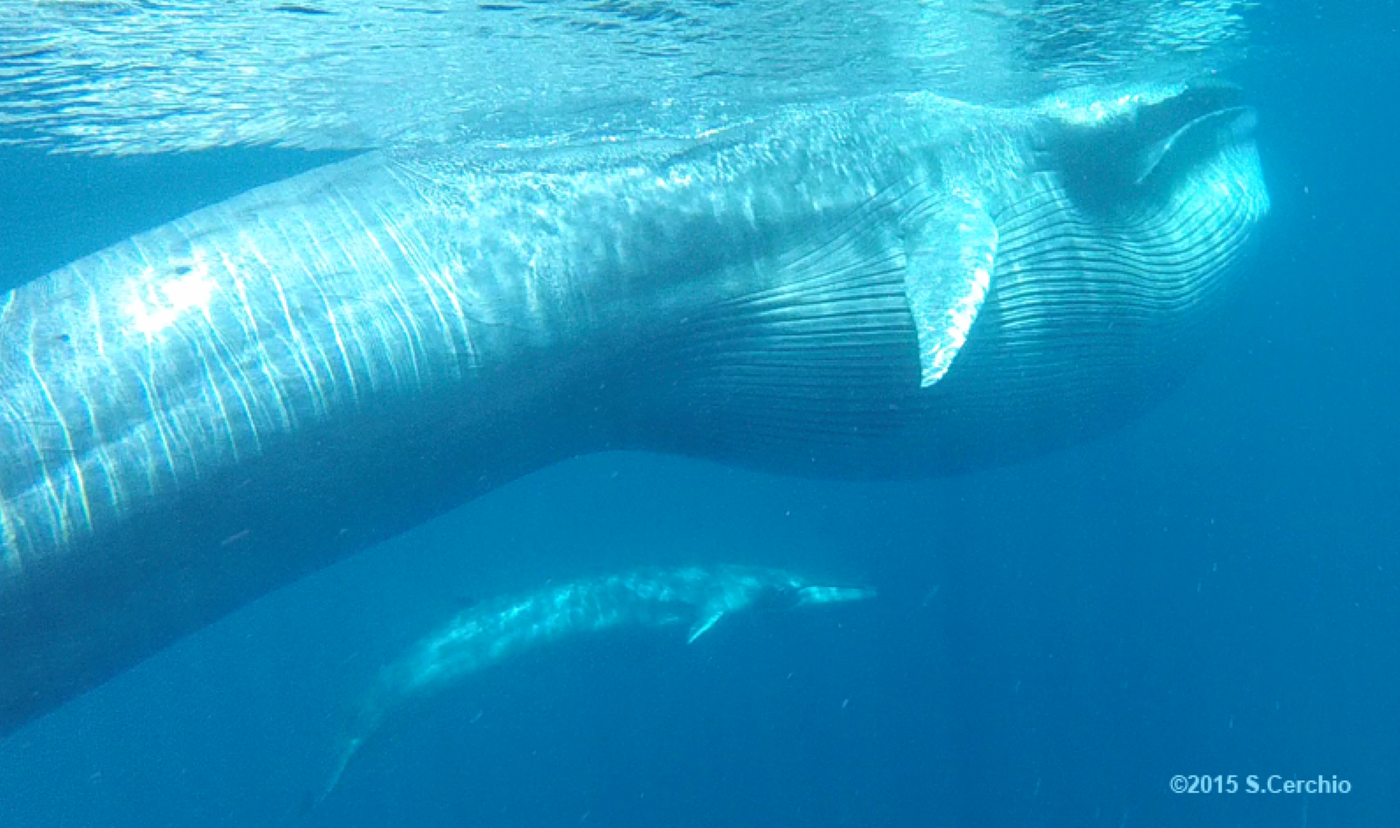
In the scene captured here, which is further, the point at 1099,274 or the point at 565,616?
the point at 565,616

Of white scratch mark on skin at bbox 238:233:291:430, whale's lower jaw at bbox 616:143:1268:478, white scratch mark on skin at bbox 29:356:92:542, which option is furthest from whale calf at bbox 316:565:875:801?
white scratch mark on skin at bbox 29:356:92:542

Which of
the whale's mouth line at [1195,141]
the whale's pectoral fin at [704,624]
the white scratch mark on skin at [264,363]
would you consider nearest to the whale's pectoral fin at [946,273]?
the whale's mouth line at [1195,141]

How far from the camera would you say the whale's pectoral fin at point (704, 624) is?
12562mm

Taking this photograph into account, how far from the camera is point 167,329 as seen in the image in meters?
4.63

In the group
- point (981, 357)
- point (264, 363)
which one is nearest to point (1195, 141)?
point (981, 357)

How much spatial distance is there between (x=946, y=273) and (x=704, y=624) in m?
7.65

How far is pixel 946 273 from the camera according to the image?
6.43m

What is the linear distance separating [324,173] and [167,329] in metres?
1.72

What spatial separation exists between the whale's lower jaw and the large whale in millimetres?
30

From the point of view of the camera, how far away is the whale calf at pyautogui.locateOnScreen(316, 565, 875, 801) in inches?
520

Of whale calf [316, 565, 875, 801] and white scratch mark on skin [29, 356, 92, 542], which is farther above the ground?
white scratch mark on skin [29, 356, 92, 542]

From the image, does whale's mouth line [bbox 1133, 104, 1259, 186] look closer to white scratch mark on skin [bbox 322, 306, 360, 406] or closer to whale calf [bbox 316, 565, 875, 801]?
whale calf [bbox 316, 565, 875, 801]

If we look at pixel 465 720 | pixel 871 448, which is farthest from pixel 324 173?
pixel 465 720

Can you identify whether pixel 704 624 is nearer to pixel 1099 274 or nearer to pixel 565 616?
pixel 565 616
